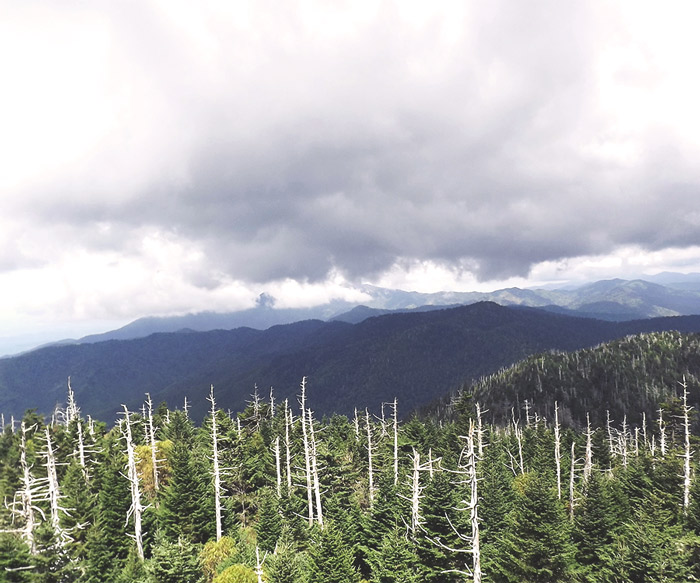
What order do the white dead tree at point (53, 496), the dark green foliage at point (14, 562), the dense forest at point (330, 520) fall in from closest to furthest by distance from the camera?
the dark green foliage at point (14, 562)
the dense forest at point (330, 520)
the white dead tree at point (53, 496)

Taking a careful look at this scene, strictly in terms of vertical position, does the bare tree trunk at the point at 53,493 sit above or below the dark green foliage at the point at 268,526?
above

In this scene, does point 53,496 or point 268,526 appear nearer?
point 53,496

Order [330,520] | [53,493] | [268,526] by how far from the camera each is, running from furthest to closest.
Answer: [268,526] → [53,493] → [330,520]

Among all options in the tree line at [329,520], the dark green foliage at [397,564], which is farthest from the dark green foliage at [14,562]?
the dark green foliage at [397,564]

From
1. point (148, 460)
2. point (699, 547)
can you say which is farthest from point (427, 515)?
point (148, 460)

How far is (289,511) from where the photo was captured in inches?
1667

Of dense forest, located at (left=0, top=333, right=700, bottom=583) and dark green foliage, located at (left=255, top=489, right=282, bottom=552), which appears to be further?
dark green foliage, located at (left=255, top=489, right=282, bottom=552)

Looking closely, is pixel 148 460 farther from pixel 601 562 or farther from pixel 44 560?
pixel 601 562

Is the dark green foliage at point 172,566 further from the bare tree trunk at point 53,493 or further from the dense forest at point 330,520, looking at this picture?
the bare tree trunk at point 53,493

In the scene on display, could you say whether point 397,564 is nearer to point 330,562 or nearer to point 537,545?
point 330,562

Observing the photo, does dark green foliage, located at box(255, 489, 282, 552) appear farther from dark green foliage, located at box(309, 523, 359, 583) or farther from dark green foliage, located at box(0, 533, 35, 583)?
dark green foliage, located at box(0, 533, 35, 583)

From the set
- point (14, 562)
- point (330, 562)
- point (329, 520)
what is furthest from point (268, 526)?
point (14, 562)

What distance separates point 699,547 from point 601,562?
6.49 meters

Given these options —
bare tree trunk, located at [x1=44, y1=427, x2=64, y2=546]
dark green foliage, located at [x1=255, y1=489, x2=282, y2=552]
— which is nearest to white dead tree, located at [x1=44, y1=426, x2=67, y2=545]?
bare tree trunk, located at [x1=44, y1=427, x2=64, y2=546]
